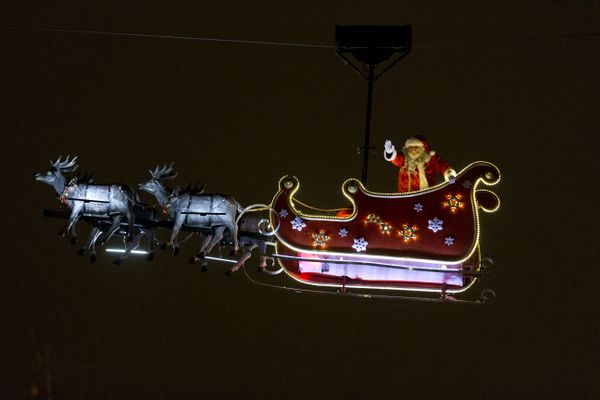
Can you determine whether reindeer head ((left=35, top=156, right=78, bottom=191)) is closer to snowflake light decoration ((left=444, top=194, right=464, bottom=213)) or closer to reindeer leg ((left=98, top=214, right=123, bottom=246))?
reindeer leg ((left=98, top=214, right=123, bottom=246))

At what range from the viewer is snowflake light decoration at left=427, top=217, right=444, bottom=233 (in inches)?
604

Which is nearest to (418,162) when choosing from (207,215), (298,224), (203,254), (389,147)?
(389,147)

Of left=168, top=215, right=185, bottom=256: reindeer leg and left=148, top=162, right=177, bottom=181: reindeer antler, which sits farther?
left=148, top=162, right=177, bottom=181: reindeer antler

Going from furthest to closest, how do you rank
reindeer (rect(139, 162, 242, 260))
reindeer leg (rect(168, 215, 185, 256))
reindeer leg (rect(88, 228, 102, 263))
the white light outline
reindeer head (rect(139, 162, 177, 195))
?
1. reindeer head (rect(139, 162, 177, 195))
2. reindeer leg (rect(88, 228, 102, 263))
3. reindeer (rect(139, 162, 242, 260))
4. reindeer leg (rect(168, 215, 185, 256))
5. the white light outline

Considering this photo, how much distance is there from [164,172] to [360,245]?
2.92 metres

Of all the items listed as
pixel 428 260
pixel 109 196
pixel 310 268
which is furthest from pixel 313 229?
pixel 109 196

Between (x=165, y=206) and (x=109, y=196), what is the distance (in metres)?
0.74

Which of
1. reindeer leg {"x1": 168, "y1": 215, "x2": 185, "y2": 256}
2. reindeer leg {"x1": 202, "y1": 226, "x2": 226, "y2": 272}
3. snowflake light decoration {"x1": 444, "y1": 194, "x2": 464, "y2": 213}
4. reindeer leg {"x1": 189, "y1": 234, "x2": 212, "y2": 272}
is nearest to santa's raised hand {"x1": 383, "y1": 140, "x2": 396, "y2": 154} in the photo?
snowflake light decoration {"x1": 444, "y1": 194, "x2": 464, "y2": 213}

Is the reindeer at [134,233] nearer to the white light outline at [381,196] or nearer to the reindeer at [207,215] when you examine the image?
the reindeer at [207,215]

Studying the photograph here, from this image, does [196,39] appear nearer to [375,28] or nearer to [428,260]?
[375,28]

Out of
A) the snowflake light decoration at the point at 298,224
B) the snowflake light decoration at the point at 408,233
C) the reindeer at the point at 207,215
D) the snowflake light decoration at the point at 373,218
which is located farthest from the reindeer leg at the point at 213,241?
the snowflake light decoration at the point at 408,233

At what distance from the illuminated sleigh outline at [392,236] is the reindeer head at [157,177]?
1655 millimetres

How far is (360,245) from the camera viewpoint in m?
15.3

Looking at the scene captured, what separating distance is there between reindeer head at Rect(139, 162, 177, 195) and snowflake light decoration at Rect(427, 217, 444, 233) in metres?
3.55
